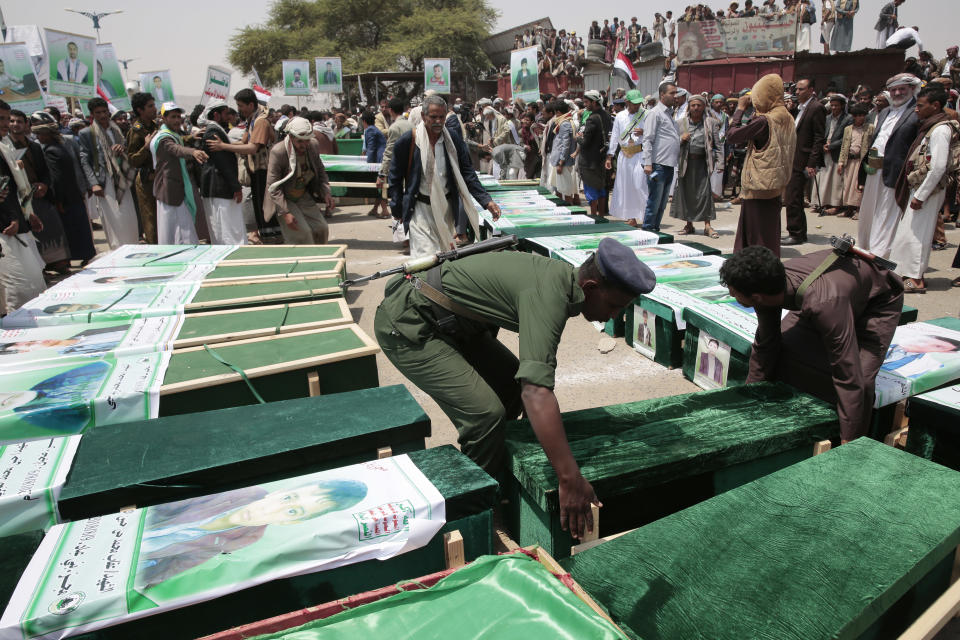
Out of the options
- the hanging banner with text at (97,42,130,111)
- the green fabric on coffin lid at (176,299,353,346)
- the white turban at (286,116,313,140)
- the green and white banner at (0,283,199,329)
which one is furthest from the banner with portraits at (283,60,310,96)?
the green fabric on coffin lid at (176,299,353,346)

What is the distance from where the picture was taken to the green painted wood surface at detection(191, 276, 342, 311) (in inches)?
169

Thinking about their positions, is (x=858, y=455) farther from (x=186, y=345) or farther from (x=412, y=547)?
(x=186, y=345)

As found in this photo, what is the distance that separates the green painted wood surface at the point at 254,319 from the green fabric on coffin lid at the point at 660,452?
185 cm

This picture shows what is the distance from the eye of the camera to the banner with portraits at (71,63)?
909 centimetres

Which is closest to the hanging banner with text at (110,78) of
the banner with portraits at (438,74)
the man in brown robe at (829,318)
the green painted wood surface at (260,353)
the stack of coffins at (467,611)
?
the banner with portraits at (438,74)

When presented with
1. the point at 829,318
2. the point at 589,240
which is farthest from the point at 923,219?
the point at 829,318

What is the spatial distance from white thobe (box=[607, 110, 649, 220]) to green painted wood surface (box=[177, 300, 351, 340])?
18.6 ft

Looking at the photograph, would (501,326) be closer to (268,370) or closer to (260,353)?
(268,370)

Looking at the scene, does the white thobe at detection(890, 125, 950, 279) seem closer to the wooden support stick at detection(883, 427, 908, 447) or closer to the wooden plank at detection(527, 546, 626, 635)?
the wooden support stick at detection(883, 427, 908, 447)

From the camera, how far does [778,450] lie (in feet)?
8.46

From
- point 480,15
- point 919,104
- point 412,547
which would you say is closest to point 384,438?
point 412,547

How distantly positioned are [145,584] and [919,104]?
6.52 metres

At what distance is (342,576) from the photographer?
5.83ft

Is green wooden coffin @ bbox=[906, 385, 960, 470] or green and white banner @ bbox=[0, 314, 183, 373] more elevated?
green and white banner @ bbox=[0, 314, 183, 373]
